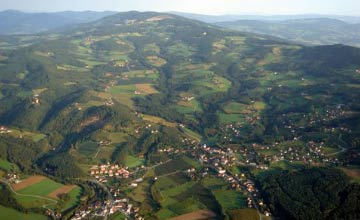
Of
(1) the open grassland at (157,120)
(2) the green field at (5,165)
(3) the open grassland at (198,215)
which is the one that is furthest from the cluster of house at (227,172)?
(2) the green field at (5,165)

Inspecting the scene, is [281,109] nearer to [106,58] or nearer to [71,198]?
[71,198]

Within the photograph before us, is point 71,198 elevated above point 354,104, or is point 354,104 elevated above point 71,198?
point 354,104

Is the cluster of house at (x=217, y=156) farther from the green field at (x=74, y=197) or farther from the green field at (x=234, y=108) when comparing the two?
the green field at (x=74, y=197)

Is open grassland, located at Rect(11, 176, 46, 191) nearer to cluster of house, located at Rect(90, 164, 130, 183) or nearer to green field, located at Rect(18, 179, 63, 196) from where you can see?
green field, located at Rect(18, 179, 63, 196)

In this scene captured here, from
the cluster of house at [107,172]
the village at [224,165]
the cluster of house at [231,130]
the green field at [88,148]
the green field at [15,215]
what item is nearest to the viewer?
the green field at [15,215]

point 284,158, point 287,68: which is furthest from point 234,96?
point 284,158

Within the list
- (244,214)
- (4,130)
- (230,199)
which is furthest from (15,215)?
(4,130)
